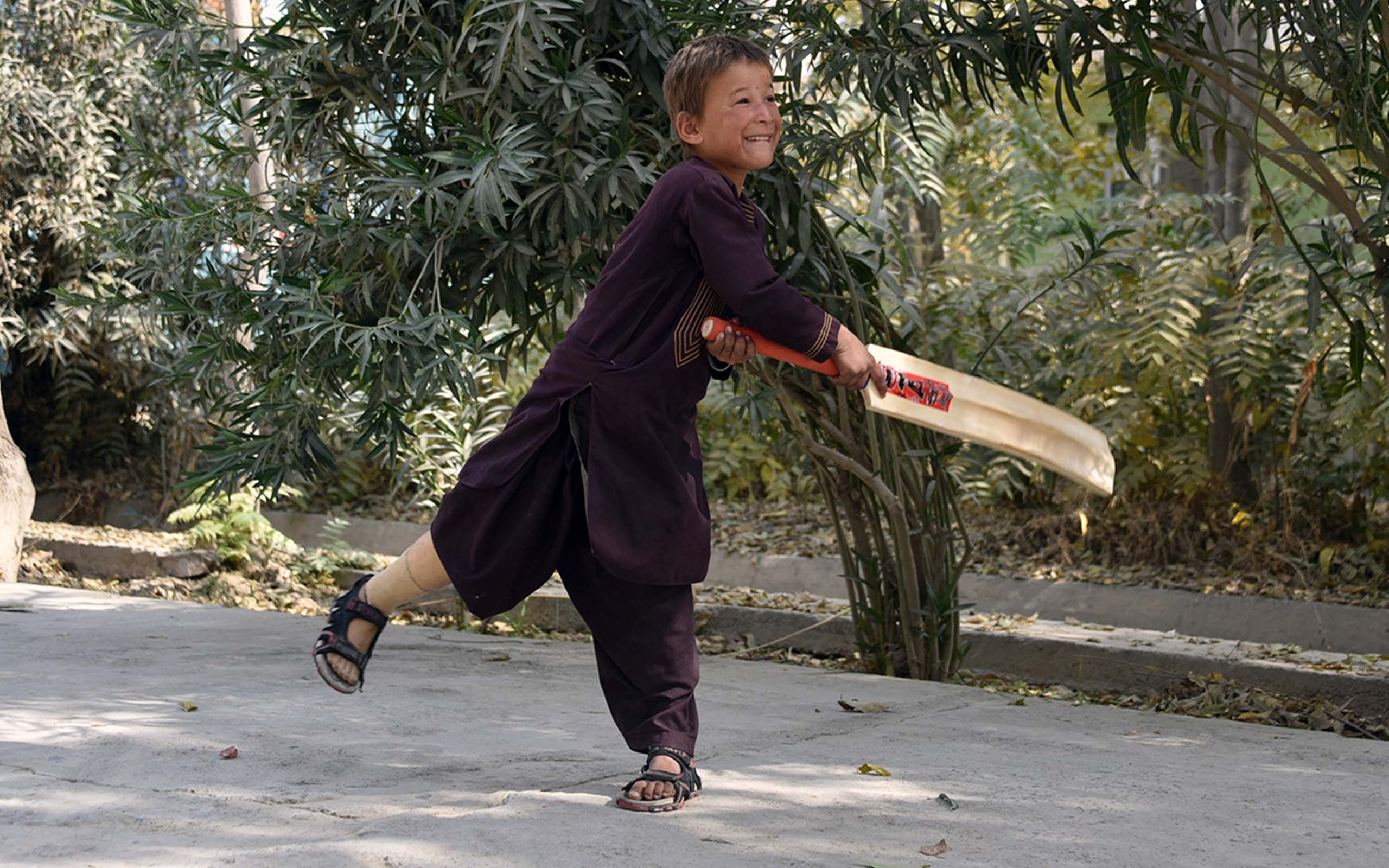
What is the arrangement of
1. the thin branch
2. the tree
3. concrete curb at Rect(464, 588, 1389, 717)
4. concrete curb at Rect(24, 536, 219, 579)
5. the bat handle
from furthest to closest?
the tree
concrete curb at Rect(24, 536, 219, 579)
concrete curb at Rect(464, 588, 1389, 717)
the thin branch
the bat handle

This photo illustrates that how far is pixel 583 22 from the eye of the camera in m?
3.87

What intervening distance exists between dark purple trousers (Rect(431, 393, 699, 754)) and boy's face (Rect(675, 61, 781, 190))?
583 mm

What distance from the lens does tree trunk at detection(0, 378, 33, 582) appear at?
254 inches

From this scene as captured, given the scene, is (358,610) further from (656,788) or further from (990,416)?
(990,416)

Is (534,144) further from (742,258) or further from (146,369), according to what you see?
(146,369)

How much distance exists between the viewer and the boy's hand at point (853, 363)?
2.66 metres

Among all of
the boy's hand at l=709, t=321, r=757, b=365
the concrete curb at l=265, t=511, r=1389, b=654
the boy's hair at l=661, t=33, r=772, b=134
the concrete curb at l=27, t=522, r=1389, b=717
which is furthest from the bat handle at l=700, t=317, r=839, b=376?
the concrete curb at l=265, t=511, r=1389, b=654

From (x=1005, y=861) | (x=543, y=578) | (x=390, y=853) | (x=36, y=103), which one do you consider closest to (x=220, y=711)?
(x=543, y=578)

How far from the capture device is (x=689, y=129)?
2.74m

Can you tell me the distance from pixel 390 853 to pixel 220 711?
52.1 inches

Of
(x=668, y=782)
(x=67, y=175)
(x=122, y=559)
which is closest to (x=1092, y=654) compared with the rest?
(x=668, y=782)

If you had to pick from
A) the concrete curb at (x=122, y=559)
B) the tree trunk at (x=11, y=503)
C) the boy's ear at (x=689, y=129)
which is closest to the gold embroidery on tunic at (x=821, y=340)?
the boy's ear at (x=689, y=129)

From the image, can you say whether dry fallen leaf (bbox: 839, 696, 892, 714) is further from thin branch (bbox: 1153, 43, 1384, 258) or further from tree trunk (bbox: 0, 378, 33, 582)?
tree trunk (bbox: 0, 378, 33, 582)

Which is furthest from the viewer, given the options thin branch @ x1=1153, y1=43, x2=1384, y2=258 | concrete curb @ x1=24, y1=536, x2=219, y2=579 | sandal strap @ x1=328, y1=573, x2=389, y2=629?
concrete curb @ x1=24, y1=536, x2=219, y2=579
